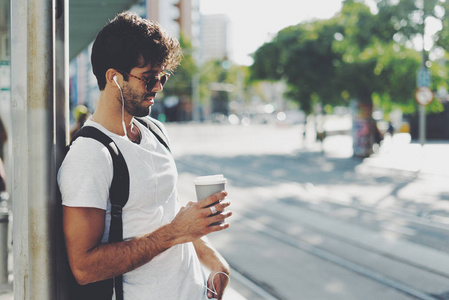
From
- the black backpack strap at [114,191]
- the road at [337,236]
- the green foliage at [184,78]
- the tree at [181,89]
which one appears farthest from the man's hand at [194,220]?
the green foliage at [184,78]

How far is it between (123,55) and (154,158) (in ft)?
1.11

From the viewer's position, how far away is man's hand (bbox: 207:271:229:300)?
72.5 inches

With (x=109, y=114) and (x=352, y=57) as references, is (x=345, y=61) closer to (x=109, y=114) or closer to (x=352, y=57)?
(x=352, y=57)

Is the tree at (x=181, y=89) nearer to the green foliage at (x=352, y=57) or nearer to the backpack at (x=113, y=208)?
the green foliage at (x=352, y=57)

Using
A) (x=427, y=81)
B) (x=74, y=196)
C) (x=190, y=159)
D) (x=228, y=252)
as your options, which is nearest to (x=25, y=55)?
(x=74, y=196)

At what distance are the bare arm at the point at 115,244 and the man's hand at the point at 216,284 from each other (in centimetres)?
31

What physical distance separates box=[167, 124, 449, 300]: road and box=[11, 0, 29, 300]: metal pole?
340cm

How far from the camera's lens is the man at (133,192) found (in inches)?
57.1

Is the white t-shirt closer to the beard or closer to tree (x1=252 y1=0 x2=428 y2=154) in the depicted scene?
the beard

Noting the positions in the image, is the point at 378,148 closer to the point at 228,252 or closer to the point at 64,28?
the point at 228,252

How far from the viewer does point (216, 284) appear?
73.7 inches

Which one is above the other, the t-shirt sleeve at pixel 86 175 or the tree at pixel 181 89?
the tree at pixel 181 89

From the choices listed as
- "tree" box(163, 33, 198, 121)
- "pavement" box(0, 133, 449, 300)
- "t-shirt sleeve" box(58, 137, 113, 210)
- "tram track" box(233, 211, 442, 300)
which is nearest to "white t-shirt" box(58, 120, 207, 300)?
"t-shirt sleeve" box(58, 137, 113, 210)

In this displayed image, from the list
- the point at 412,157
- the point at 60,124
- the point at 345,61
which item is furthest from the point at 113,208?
the point at 412,157
